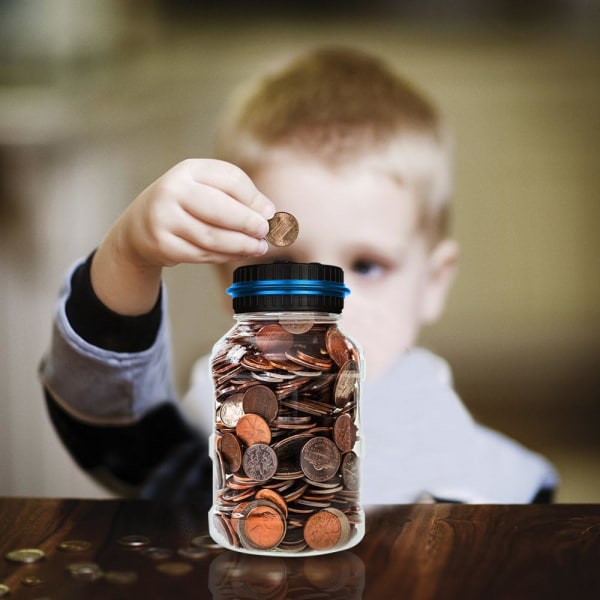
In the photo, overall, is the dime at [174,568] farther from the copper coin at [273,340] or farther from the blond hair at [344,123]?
the blond hair at [344,123]

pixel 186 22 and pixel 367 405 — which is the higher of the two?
pixel 186 22

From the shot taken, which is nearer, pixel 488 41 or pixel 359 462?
pixel 359 462

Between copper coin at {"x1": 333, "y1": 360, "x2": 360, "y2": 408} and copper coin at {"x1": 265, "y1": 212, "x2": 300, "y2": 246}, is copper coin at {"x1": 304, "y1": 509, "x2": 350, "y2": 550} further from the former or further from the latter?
copper coin at {"x1": 265, "y1": 212, "x2": 300, "y2": 246}

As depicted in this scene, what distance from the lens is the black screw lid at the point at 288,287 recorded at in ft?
1.24

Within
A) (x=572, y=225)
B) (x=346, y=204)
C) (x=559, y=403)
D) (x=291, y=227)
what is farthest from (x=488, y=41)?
(x=291, y=227)

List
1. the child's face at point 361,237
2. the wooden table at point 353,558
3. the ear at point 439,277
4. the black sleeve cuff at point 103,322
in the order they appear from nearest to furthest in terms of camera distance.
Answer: the wooden table at point 353,558, the black sleeve cuff at point 103,322, the child's face at point 361,237, the ear at point 439,277

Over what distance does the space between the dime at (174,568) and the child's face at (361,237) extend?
Result: 1.49ft

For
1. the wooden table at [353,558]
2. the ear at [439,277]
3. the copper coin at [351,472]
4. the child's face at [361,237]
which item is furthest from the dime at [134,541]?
the ear at [439,277]

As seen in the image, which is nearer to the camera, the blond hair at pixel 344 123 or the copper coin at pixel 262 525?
the copper coin at pixel 262 525

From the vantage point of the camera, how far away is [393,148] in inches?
34.0

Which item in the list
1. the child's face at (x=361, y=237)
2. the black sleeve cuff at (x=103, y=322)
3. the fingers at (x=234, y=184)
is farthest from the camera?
the child's face at (x=361, y=237)

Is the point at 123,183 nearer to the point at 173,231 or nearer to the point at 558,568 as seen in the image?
the point at 173,231

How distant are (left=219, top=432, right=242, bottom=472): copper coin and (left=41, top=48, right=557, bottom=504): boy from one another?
0.18 metres

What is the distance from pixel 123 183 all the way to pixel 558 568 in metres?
0.71
